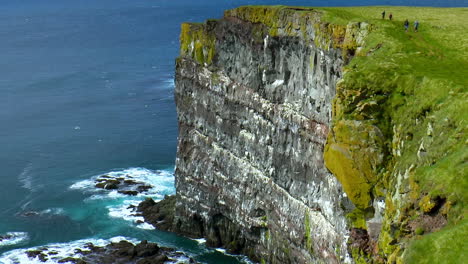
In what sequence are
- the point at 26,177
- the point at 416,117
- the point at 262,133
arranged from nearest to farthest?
the point at 416,117
the point at 262,133
the point at 26,177

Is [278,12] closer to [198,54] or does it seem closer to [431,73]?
[198,54]

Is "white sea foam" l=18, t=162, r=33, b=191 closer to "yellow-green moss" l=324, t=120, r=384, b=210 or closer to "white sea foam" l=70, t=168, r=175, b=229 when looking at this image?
"white sea foam" l=70, t=168, r=175, b=229

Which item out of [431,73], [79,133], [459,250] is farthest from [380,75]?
[79,133]

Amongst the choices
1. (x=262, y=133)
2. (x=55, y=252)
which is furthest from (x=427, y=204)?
(x=55, y=252)

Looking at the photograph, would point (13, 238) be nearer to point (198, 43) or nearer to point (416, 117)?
point (198, 43)

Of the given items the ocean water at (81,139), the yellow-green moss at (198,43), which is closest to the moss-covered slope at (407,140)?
the yellow-green moss at (198,43)
